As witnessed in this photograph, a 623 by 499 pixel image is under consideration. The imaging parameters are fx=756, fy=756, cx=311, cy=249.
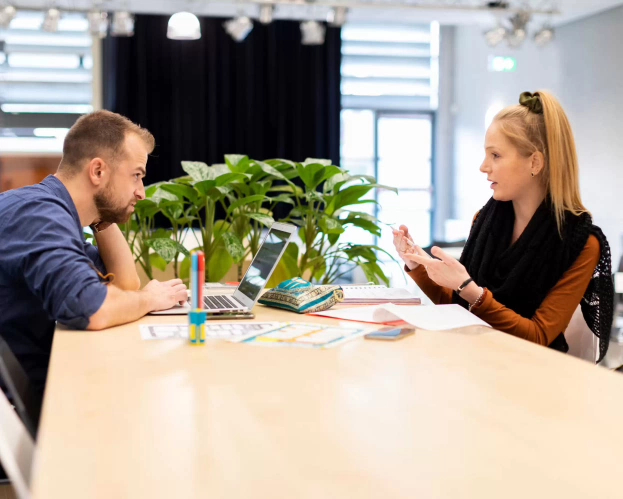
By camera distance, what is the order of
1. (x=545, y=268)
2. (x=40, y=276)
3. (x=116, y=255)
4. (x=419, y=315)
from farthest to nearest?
(x=116, y=255) < (x=545, y=268) < (x=419, y=315) < (x=40, y=276)

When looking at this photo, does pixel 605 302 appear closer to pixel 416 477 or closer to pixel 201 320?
pixel 201 320

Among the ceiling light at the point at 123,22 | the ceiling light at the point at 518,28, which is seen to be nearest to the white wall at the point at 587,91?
the ceiling light at the point at 518,28

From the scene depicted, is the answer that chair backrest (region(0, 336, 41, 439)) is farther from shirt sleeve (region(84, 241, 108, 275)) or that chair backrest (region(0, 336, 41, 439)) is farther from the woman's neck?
the woman's neck

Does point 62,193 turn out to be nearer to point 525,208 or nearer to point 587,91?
point 525,208

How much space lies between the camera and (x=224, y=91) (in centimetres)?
778

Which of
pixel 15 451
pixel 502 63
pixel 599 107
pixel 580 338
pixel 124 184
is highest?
pixel 502 63

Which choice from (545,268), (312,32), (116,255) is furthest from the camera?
(312,32)

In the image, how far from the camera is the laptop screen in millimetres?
1921

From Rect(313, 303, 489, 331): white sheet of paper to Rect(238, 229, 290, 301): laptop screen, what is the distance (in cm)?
17

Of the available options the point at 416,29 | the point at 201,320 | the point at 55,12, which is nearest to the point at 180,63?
the point at 55,12

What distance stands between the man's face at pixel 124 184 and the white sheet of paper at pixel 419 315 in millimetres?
628

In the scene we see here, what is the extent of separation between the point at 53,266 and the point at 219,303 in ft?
1.59

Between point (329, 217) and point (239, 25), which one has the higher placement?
point (239, 25)

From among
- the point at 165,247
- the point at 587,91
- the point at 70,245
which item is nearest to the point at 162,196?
the point at 165,247
